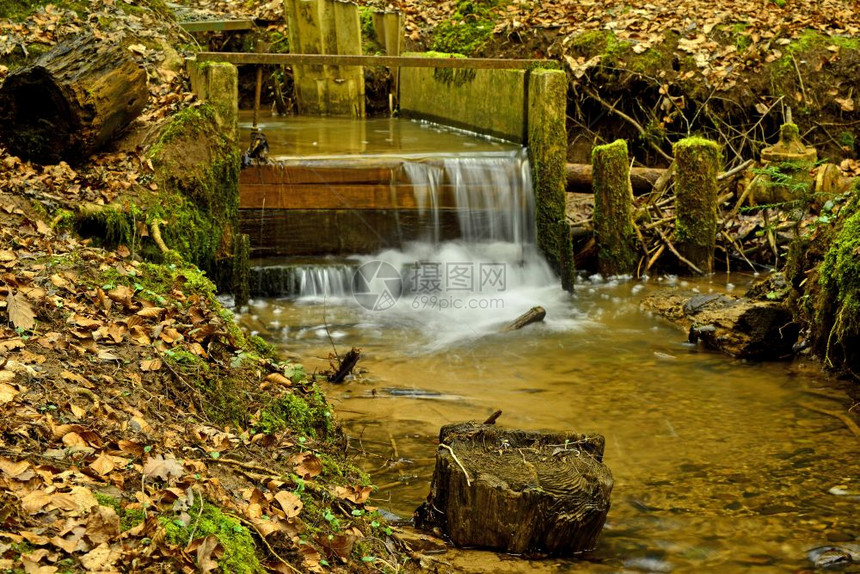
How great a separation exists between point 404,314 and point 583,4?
797cm

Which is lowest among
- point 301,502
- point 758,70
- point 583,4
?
point 301,502

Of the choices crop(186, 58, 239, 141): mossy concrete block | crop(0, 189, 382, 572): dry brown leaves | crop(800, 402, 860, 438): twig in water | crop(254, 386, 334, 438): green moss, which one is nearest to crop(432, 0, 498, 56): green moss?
crop(186, 58, 239, 141): mossy concrete block

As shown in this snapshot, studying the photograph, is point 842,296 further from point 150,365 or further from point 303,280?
point 303,280

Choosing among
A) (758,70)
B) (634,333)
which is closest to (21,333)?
(634,333)

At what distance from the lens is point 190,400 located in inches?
165

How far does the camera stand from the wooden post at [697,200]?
9742 mm

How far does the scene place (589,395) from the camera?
6.51 m

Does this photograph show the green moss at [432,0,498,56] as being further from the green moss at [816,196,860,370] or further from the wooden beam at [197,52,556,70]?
Answer: the green moss at [816,196,860,370]

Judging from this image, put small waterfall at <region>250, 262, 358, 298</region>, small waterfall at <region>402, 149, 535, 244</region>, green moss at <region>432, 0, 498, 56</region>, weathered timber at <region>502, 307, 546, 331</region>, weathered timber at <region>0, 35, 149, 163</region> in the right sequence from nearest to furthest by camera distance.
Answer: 1. weathered timber at <region>0, 35, 149, 163</region>
2. weathered timber at <region>502, 307, 546, 331</region>
3. small waterfall at <region>250, 262, 358, 298</region>
4. small waterfall at <region>402, 149, 535, 244</region>
5. green moss at <region>432, 0, 498, 56</region>

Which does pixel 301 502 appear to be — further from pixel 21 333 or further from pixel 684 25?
pixel 684 25

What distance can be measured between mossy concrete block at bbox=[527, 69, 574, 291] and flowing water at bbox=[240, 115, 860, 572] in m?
0.22

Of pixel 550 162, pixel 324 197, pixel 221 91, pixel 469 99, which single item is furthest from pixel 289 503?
pixel 469 99

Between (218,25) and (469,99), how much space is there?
16.4 ft

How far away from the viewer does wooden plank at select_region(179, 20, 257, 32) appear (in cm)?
1368
